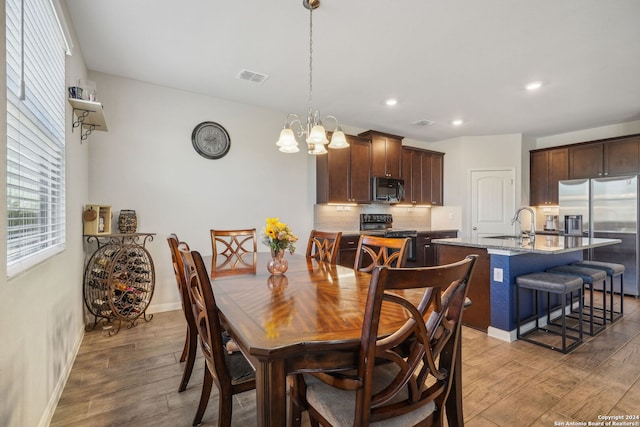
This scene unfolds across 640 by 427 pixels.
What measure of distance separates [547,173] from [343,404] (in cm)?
617

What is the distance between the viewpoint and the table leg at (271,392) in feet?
3.10

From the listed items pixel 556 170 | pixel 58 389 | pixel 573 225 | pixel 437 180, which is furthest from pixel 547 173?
pixel 58 389

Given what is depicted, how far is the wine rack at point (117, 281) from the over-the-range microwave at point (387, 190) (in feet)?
11.1

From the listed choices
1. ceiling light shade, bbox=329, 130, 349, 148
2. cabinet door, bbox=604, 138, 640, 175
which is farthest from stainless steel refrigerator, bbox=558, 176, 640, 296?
ceiling light shade, bbox=329, 130, 349, 148

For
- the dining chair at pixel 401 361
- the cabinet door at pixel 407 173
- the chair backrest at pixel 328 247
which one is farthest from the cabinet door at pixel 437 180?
the dining chair at pixel 401 361

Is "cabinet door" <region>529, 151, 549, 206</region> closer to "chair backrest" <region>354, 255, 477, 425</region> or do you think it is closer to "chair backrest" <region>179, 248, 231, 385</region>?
"chair backrest" <region>354, 255, 477, 425</region>

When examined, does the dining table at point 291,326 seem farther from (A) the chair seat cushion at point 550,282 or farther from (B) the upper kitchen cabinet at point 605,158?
(B) the upper kitchen cabinet at point 605,158

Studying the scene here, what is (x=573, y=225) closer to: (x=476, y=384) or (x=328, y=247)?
(x=476, y=384)

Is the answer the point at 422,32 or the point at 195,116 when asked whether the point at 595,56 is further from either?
the point at 195,116

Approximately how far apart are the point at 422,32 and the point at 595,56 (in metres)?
1.78

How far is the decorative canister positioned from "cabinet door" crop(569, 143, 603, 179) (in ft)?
21.6

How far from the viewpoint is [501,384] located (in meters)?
2.07

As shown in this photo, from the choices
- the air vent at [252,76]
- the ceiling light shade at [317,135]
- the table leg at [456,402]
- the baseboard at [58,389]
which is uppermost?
the air vent at [252,76]

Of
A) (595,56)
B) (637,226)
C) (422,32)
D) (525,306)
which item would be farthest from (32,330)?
(637,226)
